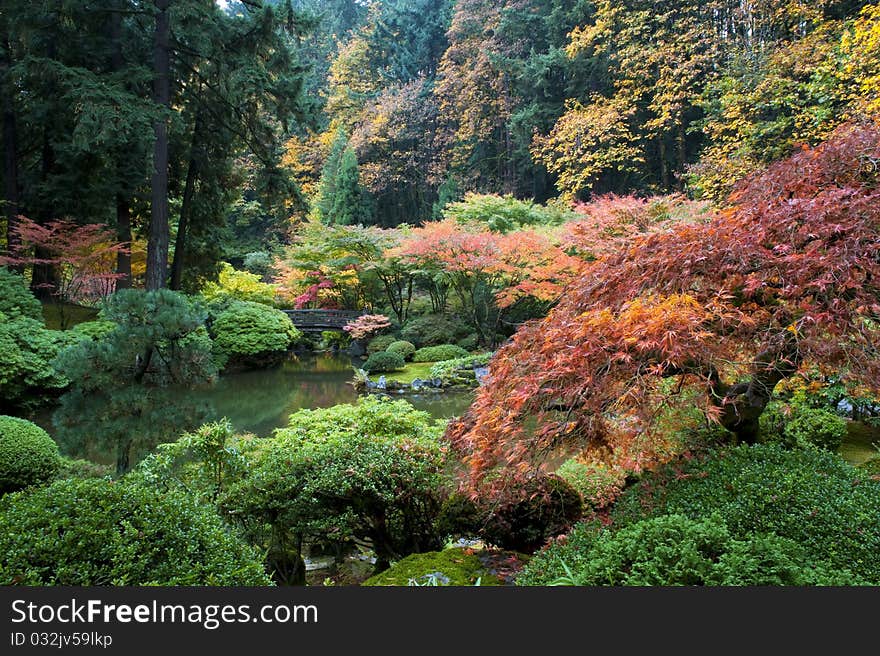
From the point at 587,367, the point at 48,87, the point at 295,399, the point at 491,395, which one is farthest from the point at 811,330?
the point at 48,87

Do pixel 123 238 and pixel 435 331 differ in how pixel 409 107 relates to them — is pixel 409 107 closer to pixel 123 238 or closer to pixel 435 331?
pixel 435 331

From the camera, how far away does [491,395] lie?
113 inches

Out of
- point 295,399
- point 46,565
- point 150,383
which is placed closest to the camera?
point 46,565

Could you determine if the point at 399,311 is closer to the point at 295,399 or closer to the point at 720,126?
the point at 295,399

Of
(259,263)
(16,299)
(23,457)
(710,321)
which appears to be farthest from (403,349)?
(259,263)

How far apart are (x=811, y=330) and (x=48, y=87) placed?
12.2 m

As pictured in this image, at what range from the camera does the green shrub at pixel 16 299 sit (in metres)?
8.63

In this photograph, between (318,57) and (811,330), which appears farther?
(318,57)

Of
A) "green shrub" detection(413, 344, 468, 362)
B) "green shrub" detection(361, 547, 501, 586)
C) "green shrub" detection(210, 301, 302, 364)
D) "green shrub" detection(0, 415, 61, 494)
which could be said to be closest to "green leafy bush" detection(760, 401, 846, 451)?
"green shrub" detection(361, 547, 501, 586)

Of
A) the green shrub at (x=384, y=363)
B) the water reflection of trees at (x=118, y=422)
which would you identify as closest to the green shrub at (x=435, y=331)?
the green shrub at (x=384, y=363)

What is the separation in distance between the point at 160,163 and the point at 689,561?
10.2 m

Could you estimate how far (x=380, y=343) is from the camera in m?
14.3

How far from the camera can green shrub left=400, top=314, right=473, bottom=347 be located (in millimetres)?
13922

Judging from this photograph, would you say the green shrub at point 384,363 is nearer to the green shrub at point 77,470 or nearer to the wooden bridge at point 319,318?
the wooden bridge at point 319,318
